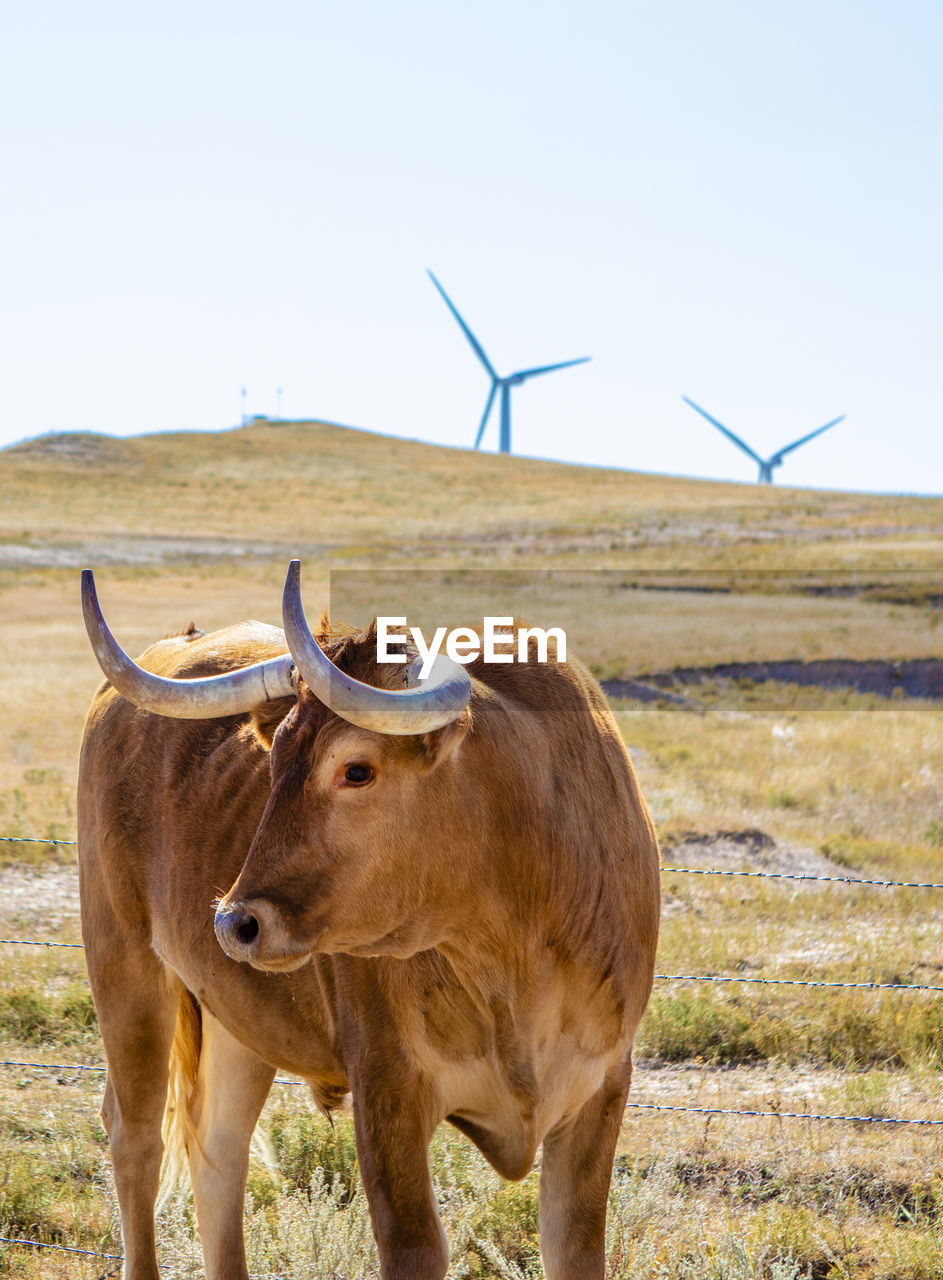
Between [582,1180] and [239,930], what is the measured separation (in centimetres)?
141

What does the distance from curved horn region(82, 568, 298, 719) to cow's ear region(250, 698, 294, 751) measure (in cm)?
5

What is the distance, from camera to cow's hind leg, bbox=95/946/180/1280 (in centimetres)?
468

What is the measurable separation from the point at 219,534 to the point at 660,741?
5867cm

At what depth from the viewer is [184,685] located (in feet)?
11.7

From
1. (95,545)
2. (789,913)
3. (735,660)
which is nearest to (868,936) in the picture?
(789,913)

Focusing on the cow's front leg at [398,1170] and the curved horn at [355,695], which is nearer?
the curved horn at [355,695]

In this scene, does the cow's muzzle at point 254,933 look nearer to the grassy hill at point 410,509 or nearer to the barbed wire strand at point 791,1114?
the barbed wire strand at point 791,1114

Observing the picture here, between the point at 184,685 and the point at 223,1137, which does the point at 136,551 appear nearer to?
the point at 223,1137

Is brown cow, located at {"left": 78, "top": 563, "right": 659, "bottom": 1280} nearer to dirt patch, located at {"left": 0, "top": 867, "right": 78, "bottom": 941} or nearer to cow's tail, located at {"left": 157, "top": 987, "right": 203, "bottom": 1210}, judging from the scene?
cow's tail, located at {"left": 157, "top": 987, "right": 203, "bottom": 1210}

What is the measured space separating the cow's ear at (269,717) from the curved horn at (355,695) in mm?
529

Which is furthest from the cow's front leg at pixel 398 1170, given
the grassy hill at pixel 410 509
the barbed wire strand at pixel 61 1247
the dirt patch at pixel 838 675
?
the grassy hill at pixel 410 509

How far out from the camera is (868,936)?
8.89 meters

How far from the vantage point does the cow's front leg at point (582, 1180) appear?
3844 millimetres

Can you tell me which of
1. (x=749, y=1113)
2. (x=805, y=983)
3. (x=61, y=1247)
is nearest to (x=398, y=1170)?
(x=61, y=1247)
